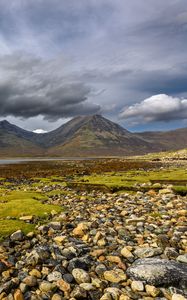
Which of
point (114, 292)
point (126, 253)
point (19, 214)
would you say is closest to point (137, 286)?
point (114, 292)

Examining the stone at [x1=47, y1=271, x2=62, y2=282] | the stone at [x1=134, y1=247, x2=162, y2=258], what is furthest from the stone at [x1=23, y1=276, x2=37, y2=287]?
the stone at [x1=134, y1=247, x2=162, y2=258]

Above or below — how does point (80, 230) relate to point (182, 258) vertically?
above

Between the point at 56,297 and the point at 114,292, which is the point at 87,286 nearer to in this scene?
the point at 114,292

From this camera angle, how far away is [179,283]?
25.9 ft

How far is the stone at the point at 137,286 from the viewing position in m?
7.72

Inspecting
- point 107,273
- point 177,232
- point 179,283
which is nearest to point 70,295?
point 107,273

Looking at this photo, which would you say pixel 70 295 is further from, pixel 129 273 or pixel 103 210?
pixel 103 210

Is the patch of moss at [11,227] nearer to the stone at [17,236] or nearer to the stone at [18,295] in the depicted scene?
the stone at [17,236]

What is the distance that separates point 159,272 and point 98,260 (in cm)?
208

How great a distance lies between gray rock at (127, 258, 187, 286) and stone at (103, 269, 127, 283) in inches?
8.5

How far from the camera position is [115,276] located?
8289 millimetres

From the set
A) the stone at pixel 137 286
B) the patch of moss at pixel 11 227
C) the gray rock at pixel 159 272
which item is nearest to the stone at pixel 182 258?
the gray rock at pixel 159 272

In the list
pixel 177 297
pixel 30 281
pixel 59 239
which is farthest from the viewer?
pixel 59 239

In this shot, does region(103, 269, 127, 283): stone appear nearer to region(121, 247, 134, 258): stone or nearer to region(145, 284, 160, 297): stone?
region(145, 284, 160, 297): stone
